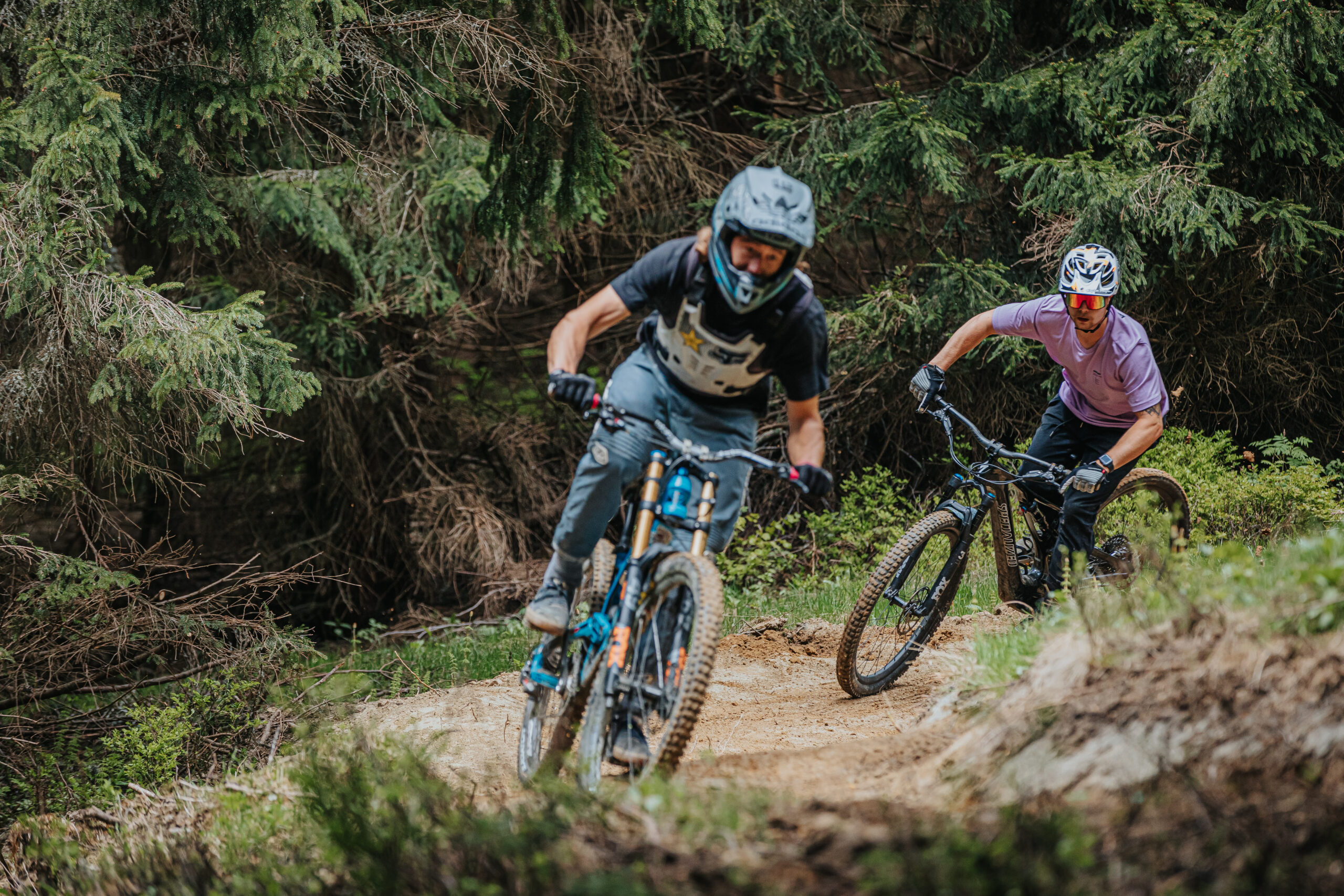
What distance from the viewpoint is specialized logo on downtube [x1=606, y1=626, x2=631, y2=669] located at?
376 cm

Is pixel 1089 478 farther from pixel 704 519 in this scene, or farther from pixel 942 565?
pixel 704 519

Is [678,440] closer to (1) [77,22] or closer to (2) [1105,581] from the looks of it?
(2) [1105,581]

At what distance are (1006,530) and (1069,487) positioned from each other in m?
0.43

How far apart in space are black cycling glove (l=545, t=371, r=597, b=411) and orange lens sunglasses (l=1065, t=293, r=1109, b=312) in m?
3.00

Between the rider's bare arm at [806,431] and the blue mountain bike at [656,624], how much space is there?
0.92 feet

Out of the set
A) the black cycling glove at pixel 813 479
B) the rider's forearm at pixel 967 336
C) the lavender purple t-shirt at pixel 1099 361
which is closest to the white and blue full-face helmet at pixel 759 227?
the black cycling glove at pixel 813 479

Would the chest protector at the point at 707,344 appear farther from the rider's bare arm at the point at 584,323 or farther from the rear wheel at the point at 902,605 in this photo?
the rear wheel at the point at 902,605

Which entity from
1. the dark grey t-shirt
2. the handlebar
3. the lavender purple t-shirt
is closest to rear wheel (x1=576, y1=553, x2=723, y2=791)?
the handlebar

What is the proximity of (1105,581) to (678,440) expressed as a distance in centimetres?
310

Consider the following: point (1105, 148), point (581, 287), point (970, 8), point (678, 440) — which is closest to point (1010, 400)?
point (1105, 148)

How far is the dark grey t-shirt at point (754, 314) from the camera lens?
3990 millimetres

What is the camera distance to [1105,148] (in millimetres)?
9516

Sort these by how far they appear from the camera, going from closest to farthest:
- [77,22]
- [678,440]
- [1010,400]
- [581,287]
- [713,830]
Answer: [713,830] < [678,440] < [77,22] < [1010,400] < [581,287]

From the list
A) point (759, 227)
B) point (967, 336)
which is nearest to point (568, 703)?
point (759, 227)
